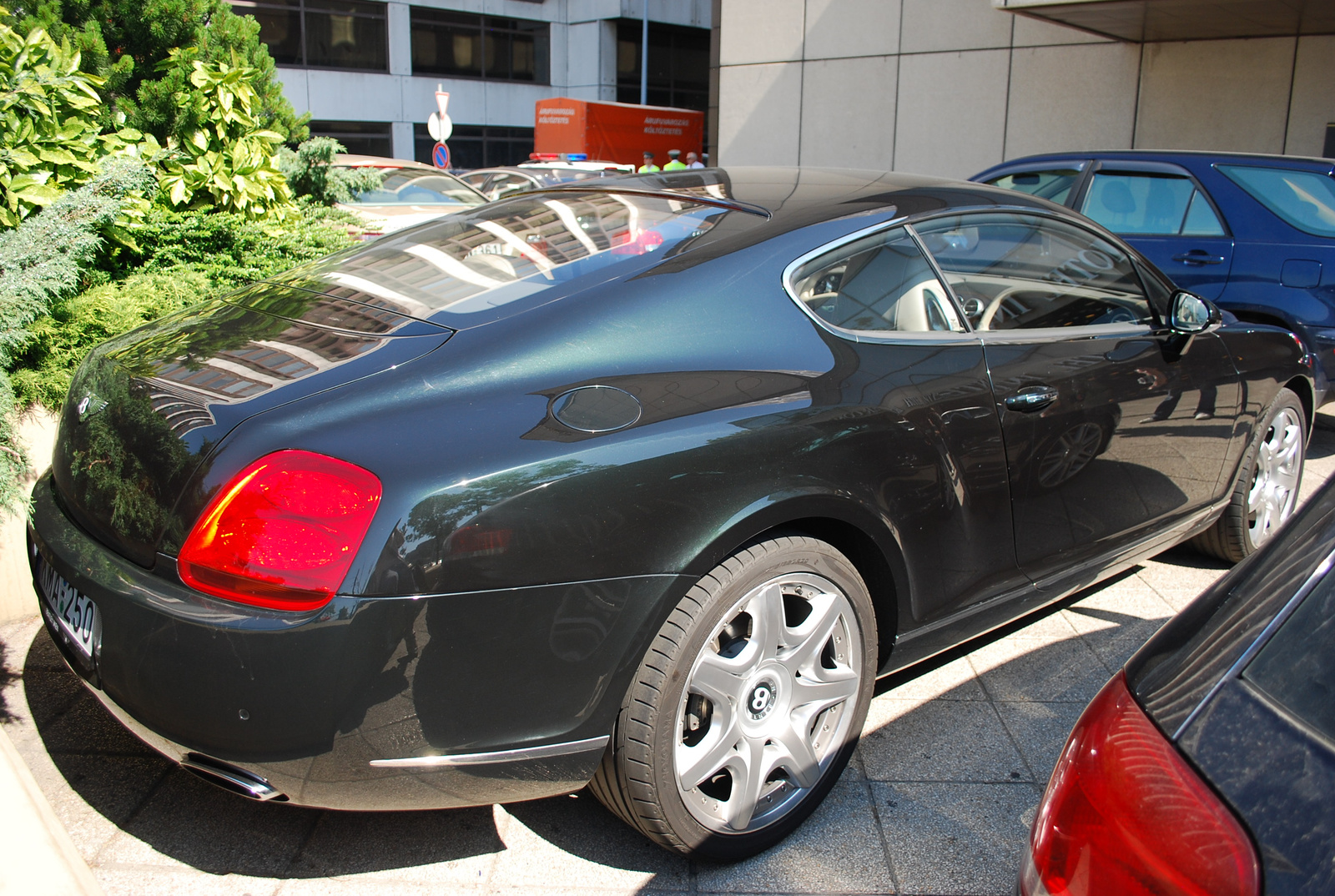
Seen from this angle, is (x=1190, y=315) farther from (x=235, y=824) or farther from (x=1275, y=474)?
(x=235, y=824)

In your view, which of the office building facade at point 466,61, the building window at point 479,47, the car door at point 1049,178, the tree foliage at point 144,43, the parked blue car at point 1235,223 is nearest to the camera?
the tree foliage at point 144,43

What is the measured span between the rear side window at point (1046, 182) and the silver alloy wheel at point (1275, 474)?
9.54 ft

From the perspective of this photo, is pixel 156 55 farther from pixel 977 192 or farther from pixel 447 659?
pixel 447 659

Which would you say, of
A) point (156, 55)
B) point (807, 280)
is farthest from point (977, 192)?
point (156, 55)

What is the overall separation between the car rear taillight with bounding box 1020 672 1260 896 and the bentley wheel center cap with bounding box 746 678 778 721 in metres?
1.02

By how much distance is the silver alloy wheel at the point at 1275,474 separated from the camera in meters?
4.16

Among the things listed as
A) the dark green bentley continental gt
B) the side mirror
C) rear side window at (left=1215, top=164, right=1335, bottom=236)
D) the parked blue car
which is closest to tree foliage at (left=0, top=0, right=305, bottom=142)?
the dark green bentley continental gt

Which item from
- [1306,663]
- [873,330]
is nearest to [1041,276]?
[873,330]

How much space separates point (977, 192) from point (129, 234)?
11.3 ft

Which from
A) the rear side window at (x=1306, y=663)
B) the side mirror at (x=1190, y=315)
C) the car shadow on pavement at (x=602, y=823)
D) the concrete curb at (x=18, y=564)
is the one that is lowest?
the car shadow on pavement at (x=602, y=823)

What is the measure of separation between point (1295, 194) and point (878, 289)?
458cm

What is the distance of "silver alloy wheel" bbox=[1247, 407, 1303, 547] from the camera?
416cm

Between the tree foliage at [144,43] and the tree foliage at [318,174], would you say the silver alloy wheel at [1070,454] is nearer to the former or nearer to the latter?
the tree foliage at [144,43]

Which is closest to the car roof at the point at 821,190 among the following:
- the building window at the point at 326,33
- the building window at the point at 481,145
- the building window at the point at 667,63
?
the building window at the point at 326,33
